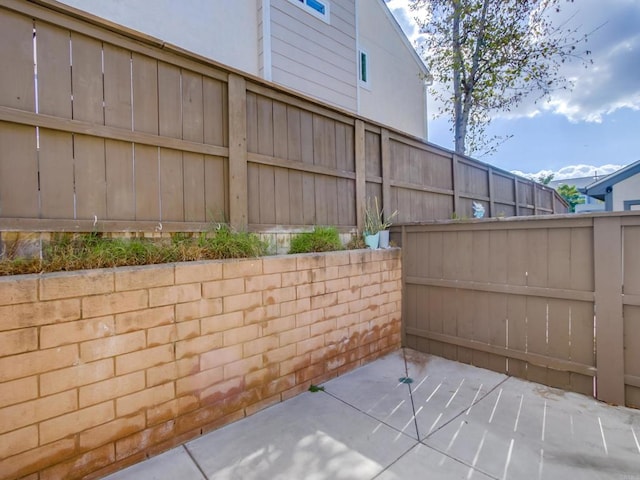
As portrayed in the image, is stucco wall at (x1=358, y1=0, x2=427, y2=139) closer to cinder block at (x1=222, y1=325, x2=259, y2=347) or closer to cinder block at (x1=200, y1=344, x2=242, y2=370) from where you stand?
cinder block at (x1=222, y1=325, x2=259, y2=347)

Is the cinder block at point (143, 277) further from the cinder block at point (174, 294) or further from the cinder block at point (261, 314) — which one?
the cinder block at point (261, 314)

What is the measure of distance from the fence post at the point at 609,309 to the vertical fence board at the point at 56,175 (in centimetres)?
379

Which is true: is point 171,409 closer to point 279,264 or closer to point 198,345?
point 198,345

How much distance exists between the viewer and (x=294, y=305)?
2725mm

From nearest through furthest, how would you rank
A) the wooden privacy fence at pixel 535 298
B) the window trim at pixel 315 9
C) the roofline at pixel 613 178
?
the wooden privacy fence at pixel 535 298
the window trim at pixel 315 9
the roofline at pixel 613 178

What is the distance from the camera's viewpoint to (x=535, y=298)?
9.72 ft

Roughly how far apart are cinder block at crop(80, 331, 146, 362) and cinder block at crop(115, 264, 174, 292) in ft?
0.91

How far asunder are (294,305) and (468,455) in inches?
61.4

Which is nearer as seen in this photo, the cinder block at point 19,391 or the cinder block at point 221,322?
the cinder block at point 19,391

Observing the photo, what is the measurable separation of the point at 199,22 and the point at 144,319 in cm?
368

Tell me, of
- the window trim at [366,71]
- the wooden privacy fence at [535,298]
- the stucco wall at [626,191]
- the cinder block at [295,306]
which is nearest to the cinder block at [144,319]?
the cinder block at [295,306]

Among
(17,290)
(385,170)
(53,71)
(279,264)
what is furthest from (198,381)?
(385,170)

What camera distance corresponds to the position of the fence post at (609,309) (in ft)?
8.21

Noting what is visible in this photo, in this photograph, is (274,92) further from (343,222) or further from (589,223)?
(589,223)
